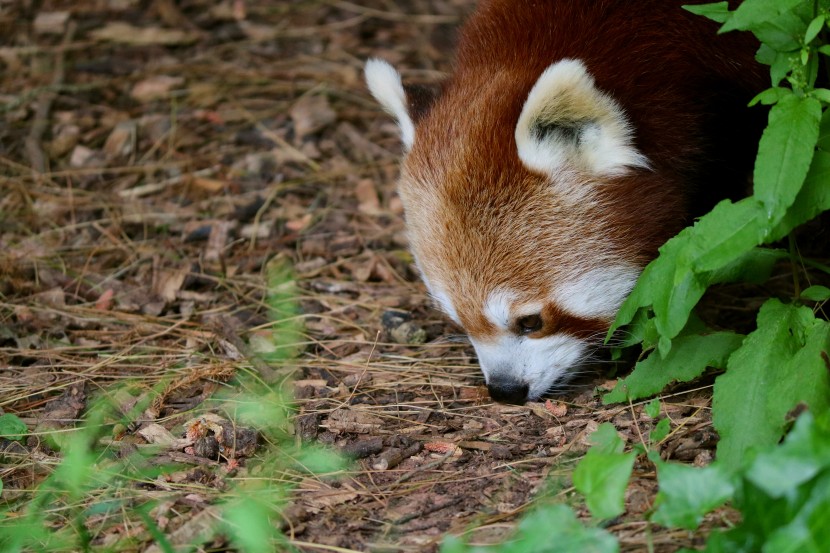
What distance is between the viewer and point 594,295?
3.83 metres

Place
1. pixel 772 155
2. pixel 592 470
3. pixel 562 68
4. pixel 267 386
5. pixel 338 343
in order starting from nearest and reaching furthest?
pixel 592 470
pixel 772 155
pixel 562 68
pixel 267 386
pixel 338 343

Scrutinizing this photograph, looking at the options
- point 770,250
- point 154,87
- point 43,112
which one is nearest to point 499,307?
point 770,250

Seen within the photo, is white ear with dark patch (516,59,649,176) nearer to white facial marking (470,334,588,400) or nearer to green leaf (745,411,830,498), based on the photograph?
A: white facial marking (470,334,588,400)

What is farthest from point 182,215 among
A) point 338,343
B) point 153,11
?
point 153,11

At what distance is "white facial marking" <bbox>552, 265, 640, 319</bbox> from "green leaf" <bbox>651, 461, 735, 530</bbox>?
1.29 meters

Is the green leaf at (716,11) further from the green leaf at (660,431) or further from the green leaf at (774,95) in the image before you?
the green leaf at (660,431)

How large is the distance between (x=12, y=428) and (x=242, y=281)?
154 cm

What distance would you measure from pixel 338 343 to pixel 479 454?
116 cm

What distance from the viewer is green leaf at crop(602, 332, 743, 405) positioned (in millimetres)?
3490

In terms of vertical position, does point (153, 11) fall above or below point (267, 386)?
above

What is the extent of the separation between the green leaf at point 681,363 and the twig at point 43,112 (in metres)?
3.93

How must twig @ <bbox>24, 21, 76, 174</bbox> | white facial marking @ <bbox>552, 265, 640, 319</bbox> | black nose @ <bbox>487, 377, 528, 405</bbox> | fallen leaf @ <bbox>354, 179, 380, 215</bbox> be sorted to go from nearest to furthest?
white facial marking @ <bbox>552, 265, 640, 319</bbox>, black nose @ <bbox>487, 377, 528, 405</bbox>, fallen leaf @ <bbox>354, 179, 380, 215</bbox>, twig @ <bbox>24, 21, 76, 174</bbox>

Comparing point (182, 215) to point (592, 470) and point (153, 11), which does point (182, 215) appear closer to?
point (153, 11)

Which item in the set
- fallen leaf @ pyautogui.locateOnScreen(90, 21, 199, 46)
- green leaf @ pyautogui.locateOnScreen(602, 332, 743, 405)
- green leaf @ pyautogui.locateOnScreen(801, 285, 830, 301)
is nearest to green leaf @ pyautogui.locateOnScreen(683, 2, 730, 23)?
green leaf @ pyautogui.locateOnScreen(801, 285, 830, 301)
